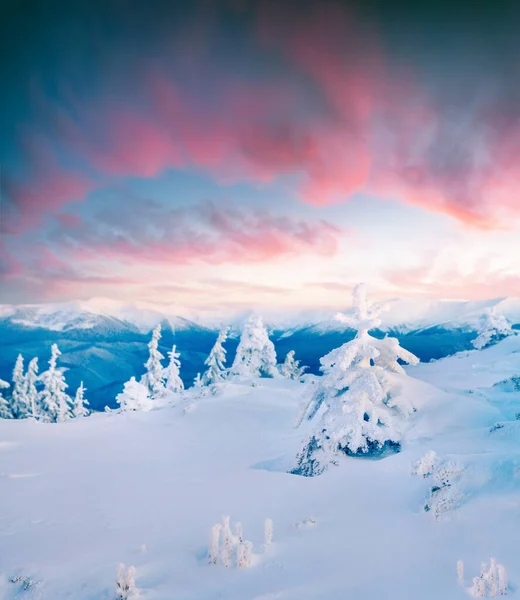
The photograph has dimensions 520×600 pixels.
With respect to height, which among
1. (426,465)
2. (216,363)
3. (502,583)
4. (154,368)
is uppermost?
(502,583)

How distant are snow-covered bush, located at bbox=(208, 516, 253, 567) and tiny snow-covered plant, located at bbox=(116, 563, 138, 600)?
1320 millimetres

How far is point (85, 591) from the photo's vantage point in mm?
5254

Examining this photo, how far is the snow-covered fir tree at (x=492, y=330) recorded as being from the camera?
185 feet

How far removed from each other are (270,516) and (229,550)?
2154mm

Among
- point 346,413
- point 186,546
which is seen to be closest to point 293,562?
point 186,546

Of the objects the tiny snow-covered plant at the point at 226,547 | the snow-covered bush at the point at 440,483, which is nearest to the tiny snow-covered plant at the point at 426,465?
the snow-covered bush at the point at 440,483

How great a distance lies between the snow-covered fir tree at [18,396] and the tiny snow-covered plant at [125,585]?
4472 cm

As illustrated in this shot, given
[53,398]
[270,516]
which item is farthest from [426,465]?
[53,398]

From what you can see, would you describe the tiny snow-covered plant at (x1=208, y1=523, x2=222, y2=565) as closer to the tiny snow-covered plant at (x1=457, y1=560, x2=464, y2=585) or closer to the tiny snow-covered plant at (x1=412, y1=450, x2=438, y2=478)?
the tiny snow-covered plant at (x1=457, y1=560, x2=464, y2=585)

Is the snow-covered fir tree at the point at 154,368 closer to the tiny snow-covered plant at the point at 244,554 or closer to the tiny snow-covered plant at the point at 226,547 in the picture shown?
the tiny snow-covered plant at the point at 226,547

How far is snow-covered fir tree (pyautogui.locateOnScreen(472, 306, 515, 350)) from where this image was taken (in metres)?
56.4

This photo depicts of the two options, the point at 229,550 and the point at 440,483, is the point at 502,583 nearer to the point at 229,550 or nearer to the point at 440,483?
the point at 440,483

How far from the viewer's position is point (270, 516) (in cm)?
765

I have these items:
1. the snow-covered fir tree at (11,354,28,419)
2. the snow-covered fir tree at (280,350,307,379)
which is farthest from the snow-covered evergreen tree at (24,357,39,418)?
the snow-covered fir tree at (280,350,307,379)
